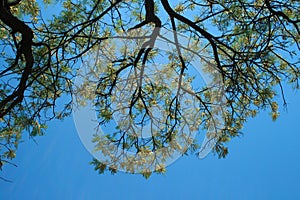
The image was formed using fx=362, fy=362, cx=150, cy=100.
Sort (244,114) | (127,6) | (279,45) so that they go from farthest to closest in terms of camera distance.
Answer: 1. (244,114)
2. (127,6)
3. (279,45)

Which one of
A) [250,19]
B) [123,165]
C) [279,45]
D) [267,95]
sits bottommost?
[123,165]

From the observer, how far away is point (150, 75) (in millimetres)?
3404

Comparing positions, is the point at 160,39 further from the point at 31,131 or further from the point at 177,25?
the point at 31,131

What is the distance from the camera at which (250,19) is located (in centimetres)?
332

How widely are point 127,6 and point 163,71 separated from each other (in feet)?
2.32

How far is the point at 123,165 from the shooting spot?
3357 mm

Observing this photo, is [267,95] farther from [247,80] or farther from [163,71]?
[163,71]

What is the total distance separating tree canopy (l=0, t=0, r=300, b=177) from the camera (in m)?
3.23

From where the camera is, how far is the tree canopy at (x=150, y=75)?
127 inches

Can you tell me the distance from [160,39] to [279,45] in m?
1.06

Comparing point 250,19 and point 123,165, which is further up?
point 250,19

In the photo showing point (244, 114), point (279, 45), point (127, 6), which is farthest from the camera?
point (244, 114)

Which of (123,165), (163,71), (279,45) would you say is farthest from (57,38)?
(279,45)

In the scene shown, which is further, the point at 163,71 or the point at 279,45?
the point at 163,71
